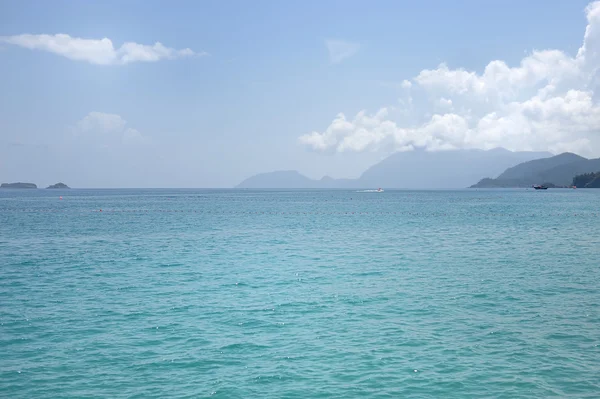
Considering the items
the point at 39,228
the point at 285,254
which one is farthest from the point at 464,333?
the point at 39,228

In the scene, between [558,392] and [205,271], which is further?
[205,271]

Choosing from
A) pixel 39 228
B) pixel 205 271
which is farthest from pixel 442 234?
pixel 39 228

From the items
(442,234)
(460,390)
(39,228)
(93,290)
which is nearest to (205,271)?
(93,290)

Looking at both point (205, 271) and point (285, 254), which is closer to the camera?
point (205, 271)

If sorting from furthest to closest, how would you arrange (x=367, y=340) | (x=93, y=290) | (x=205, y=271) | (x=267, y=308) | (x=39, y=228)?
(x=39, y=228)
(x=205, y=271)
(x=93, y=290)
(x=267, y=308)
(x=367, y=340)

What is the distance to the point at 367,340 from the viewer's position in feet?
72.5

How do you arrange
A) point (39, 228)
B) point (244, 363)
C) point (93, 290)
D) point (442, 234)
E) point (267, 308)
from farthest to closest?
point (39, 228) < point (442, 234) < point (93, 290) < point (267, 308) < point (244, 363)

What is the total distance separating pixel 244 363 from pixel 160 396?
3.93m

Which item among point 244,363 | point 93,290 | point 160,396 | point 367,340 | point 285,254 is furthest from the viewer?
point 285,254

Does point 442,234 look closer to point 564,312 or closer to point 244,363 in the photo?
point 564,312

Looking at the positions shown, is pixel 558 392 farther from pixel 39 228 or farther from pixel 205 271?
pixel 39 228

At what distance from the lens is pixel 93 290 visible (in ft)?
109

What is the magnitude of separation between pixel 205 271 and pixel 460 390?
27.9 m

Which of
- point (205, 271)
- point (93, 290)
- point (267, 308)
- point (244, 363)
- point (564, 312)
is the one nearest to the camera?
point (244, 363)
